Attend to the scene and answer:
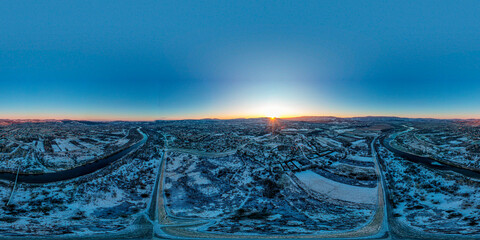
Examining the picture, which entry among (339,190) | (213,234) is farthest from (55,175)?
(339,190)

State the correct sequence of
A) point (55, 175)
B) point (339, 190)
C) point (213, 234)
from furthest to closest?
point (55, 175), point (339, 190), point (213, 234)

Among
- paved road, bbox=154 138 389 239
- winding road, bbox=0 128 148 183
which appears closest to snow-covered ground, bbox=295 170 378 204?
paved road, bbox=154 138 389 239

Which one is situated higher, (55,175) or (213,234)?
(213,234)

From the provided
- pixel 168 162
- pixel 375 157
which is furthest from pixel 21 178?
pixel 375 157

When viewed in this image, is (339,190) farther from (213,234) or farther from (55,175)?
(55,175)

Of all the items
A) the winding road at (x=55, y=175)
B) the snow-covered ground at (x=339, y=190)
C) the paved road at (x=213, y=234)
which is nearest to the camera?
the paved road at (x=213, y=234)

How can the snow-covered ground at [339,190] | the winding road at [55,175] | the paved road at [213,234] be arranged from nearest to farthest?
the paved road at [213,234], the snow-covered ground at [339,190], the winding road at [55,175]

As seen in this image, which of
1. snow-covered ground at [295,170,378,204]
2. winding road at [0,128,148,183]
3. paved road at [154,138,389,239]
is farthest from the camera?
winding road at [0,128,148,183]

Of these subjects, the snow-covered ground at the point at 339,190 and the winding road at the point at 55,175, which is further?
the winding road at the point at 55,175

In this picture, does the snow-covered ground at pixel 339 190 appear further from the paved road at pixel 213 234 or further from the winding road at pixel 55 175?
the winding road at pixel 55 175

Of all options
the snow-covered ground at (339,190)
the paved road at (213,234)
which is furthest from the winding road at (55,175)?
the snow-covered ground at (339,190)

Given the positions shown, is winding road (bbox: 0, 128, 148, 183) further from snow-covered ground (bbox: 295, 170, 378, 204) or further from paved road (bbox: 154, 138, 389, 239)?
snow-covered ground (bbox: 295, 170, 378, 204)

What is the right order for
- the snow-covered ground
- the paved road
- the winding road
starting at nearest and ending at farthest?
1. the paved road
2. the snow-covered ground
3. the winding road
